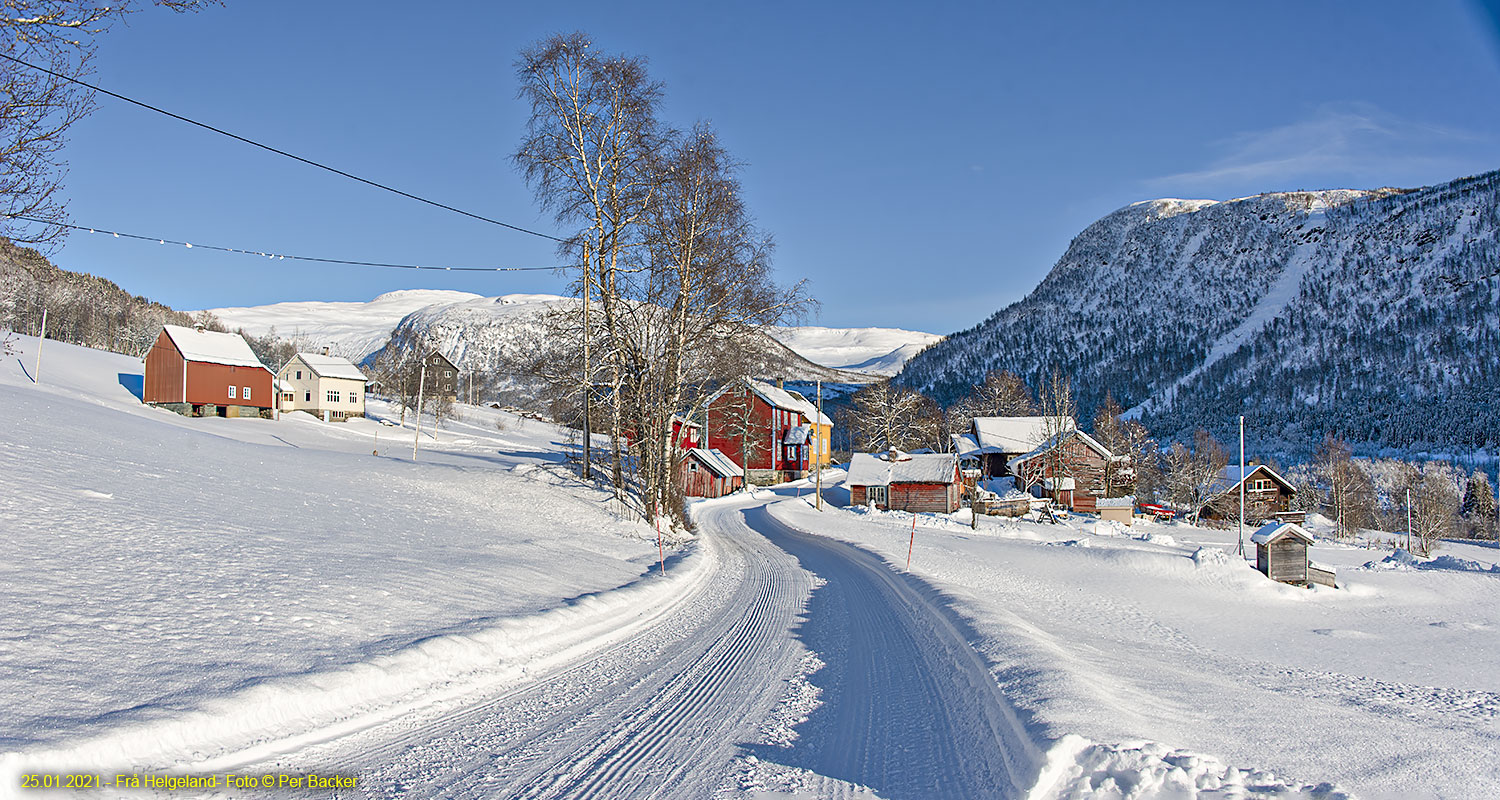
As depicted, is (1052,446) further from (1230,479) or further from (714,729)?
(714,729)

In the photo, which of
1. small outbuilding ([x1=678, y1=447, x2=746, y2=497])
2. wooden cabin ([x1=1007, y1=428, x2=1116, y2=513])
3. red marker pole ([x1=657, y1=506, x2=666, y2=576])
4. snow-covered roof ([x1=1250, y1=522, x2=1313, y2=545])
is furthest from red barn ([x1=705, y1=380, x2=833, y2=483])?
red marker pole ([x1=657, y1=506, x2=666, y2=576])

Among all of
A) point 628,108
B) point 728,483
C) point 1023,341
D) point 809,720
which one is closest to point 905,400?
point 728,483

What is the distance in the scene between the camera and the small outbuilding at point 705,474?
51.0m

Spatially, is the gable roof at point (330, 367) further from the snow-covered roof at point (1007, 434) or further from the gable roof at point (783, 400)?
the snow-covered roof at point (1007, 434)

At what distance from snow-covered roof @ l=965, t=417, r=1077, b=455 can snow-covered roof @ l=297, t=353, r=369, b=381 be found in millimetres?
54711

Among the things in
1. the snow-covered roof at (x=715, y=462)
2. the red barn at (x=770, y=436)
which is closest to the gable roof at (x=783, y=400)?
the red barn at (x=770, y=436)

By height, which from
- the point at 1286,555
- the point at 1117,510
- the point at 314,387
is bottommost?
the point at 1117,510

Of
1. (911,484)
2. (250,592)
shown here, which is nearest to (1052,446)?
(911,484)

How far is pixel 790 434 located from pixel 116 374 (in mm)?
51534

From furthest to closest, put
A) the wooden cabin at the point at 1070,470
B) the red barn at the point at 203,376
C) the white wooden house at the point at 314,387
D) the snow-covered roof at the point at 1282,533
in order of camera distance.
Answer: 1. the white wooden house at the point at 314,387
2. the wooden cabin at the point at 1070,470
3. the red barn at the point at 203,376
4. the snow-covered roof at the point at 1282,533

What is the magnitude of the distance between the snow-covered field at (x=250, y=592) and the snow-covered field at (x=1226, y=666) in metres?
4.37

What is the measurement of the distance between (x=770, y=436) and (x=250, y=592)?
5699 cm

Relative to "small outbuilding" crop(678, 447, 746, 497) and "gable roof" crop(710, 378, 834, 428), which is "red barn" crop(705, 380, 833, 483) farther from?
"small outbuilding" crop(678, 447, 746, 497)

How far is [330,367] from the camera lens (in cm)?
6581
